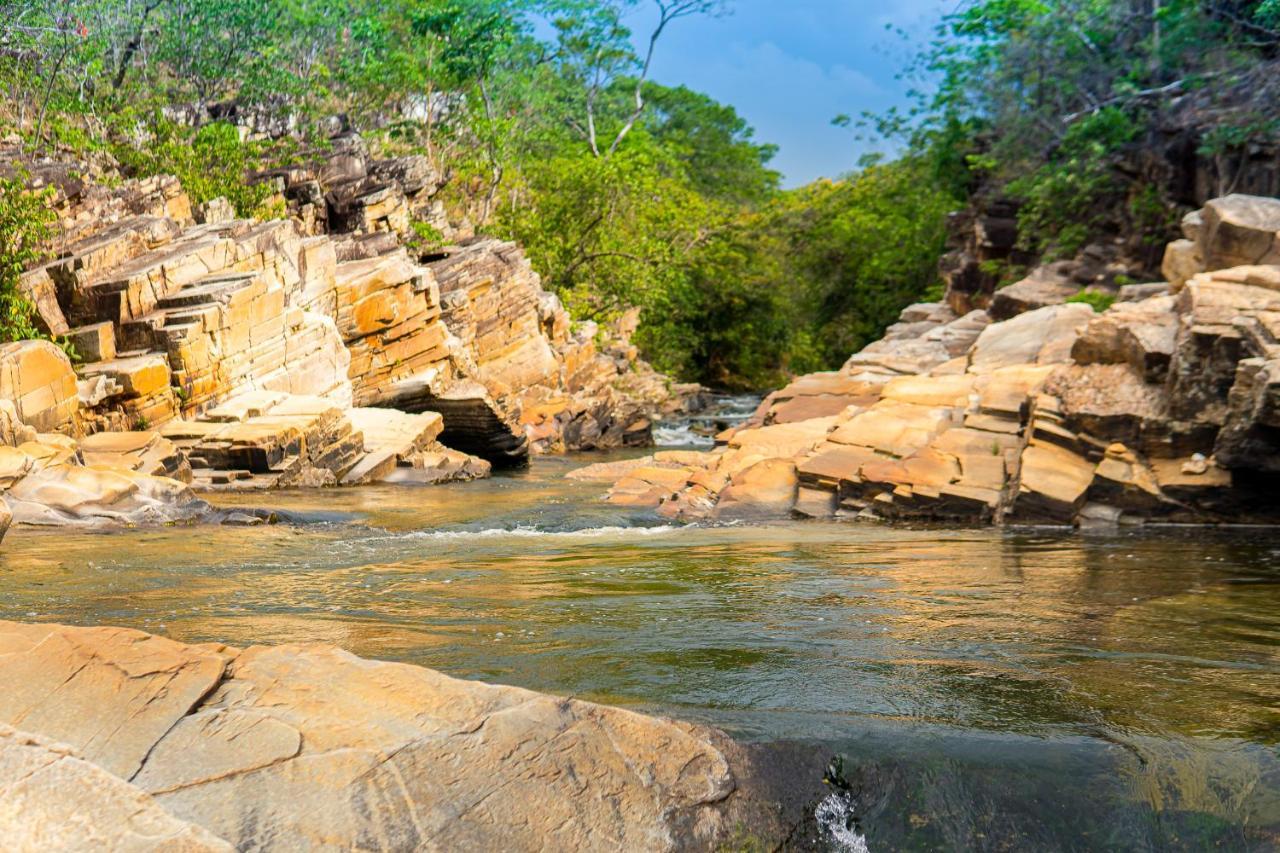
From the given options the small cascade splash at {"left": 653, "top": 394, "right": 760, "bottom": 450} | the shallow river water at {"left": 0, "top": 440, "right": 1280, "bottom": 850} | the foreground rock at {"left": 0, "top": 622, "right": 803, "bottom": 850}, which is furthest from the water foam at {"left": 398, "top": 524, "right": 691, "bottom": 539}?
the small cascade splash at {"left": 653, "top": 394, "right": 760, "bottom": 450}

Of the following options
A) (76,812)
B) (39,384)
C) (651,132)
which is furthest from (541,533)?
(651,132)

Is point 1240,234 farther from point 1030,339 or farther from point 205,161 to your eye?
point 205,161

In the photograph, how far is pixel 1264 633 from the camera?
6.17 metres

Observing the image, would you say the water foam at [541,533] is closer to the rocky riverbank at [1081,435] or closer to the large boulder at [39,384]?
the rocky riverbank at [1081,435]

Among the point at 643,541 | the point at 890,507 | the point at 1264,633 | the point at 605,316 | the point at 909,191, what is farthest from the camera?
the point at 909,191

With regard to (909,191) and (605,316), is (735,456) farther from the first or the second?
(909,191)

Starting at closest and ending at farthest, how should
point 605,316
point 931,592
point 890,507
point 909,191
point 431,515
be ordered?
1. point 931,592
2. point 890,507
3. point 431,515
4. point 605,316
5. point 909,191

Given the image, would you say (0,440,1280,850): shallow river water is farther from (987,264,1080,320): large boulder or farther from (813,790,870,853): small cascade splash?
(987,264,1080,320): large boulder

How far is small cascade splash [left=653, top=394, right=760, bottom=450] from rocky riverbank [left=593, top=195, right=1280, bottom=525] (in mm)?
9485

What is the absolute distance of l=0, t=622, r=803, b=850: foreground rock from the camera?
336 cm

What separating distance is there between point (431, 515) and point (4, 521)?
5115 millimetres

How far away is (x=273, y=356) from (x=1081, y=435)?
1283 cm

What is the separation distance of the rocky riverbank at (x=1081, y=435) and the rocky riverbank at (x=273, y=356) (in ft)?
17.8

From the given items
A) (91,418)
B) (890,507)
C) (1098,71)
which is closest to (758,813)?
(890,507)
